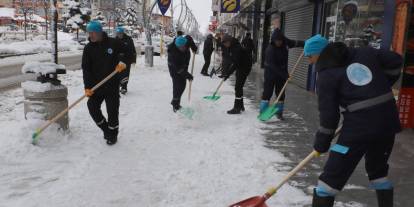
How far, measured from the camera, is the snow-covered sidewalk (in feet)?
13.6

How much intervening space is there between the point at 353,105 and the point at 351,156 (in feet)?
1.29

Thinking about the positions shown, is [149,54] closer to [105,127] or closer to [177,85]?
[177,85]

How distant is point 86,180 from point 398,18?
5.60 metres

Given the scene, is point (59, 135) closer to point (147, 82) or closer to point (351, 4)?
point (351, 4)

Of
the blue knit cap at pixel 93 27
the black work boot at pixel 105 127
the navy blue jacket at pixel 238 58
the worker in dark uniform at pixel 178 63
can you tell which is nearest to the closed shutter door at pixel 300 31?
the navy blue jacket at pixel 238 58

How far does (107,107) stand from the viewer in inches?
233

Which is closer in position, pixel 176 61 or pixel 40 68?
pixel 40 68

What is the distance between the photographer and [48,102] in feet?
19.2

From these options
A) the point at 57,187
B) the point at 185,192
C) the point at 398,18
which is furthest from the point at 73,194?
the point at 398,18

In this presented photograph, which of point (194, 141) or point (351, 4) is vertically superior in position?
point (351, 4)

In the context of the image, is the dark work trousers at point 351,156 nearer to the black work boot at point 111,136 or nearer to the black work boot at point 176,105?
the black work boot at point 111,136

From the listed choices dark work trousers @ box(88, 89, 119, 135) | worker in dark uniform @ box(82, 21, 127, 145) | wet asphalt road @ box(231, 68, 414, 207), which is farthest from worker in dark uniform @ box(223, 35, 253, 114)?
dark work trousers @ box(88, 89, 119, 135)

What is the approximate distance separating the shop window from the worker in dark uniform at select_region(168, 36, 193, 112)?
3.64 m

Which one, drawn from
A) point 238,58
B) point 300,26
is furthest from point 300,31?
point 238,58
